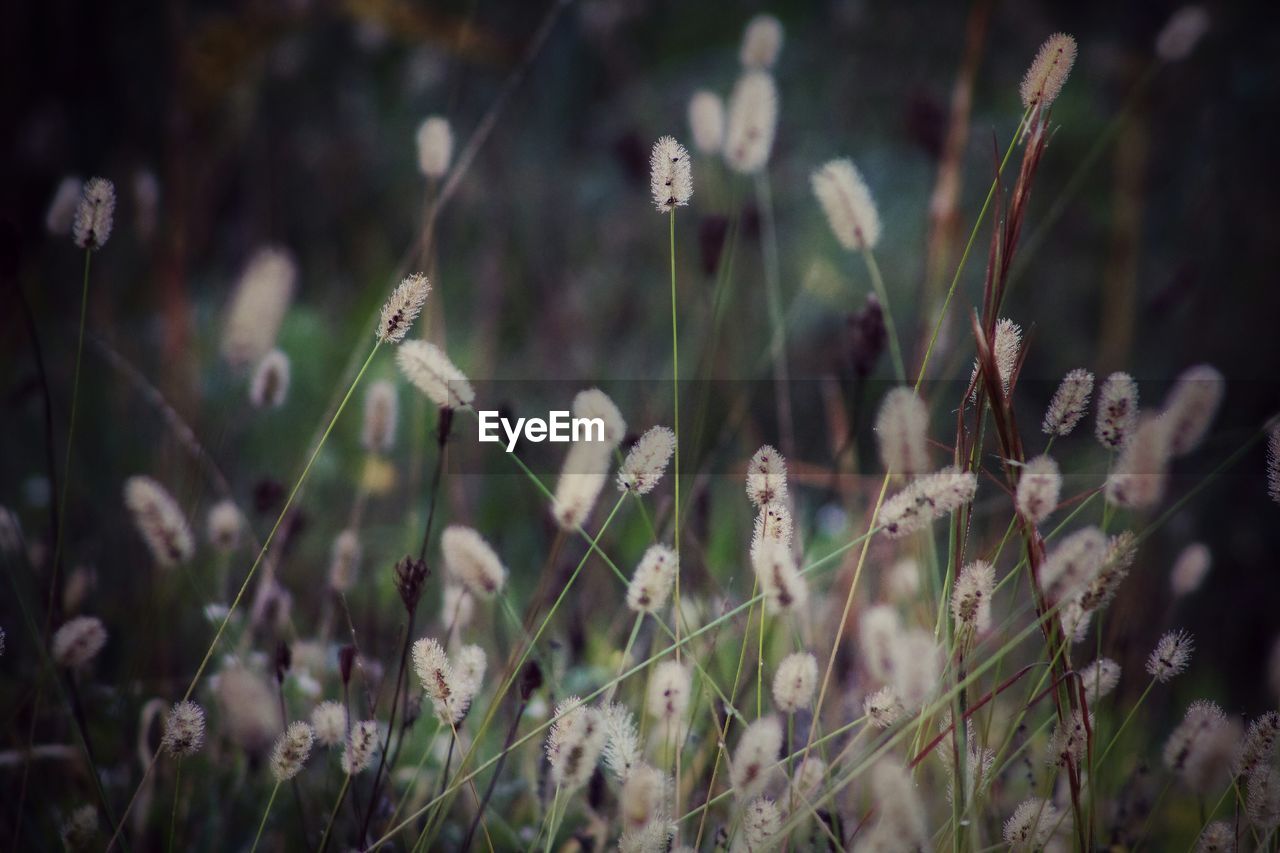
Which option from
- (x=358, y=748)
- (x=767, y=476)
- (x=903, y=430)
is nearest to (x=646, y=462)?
(x=767, y=476)

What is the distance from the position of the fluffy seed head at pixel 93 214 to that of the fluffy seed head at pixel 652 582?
1.77 ft

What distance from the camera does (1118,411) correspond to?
71 centimetres

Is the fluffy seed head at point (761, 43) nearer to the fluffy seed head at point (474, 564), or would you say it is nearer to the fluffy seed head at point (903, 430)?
the fluffy seed head at point (903, 430)

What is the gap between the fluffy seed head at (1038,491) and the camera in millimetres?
643

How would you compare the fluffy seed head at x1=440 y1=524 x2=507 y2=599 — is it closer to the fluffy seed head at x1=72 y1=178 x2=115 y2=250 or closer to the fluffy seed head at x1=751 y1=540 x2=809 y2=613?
the fluffy seed head at x1=751 y1=540 x2=809 y2=613

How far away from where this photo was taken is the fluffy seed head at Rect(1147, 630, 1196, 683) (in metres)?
0.71

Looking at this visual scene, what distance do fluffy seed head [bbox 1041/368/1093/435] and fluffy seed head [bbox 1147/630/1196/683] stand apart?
0.19 meters

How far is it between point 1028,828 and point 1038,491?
264 mm

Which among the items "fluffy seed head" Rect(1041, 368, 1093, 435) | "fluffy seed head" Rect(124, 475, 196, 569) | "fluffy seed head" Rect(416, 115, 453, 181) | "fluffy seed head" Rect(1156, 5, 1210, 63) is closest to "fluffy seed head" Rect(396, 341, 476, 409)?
"fluffy seed head" Rect(124, 475, 196, 569)

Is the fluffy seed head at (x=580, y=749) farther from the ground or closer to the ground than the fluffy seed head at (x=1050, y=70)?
closer to the ground

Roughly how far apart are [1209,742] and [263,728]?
0.65 meters

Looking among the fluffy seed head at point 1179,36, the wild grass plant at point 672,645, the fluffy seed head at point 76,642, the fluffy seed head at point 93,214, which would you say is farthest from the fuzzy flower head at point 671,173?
the fluffy seed head at point 1179,36

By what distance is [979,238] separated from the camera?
2555mm

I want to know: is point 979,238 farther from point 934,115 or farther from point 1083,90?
point 934,115
